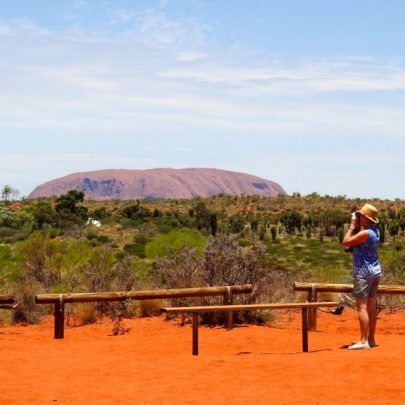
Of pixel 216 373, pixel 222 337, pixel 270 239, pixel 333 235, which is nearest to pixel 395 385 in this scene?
pixel 216 373

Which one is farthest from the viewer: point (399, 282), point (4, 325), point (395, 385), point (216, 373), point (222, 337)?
point (399, 282)

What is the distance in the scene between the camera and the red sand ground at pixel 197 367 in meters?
7.74

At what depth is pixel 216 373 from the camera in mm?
9055

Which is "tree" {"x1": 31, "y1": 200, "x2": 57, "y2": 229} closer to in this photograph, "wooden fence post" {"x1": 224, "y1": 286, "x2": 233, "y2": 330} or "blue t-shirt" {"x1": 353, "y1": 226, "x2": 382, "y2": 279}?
"wooden fence post" {"x1": 224, "y1": 286, "x2": 233, "y2": 330}

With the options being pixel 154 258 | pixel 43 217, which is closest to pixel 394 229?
pixel 43 217

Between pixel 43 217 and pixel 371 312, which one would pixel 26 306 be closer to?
pixel 371 312

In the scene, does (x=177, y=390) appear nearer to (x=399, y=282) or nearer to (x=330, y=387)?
(x=330, y=387)

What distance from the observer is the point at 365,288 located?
1021cm

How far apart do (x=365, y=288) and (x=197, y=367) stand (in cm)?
252

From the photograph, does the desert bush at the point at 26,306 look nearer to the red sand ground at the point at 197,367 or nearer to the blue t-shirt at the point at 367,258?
the red sand ground at the point at 197,367

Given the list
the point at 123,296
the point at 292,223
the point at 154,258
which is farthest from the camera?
the point at 292,223

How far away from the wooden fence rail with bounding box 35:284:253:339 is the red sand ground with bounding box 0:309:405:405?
1.29 feet

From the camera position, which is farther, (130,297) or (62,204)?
(62,204)

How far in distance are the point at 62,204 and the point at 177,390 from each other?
140 feet
